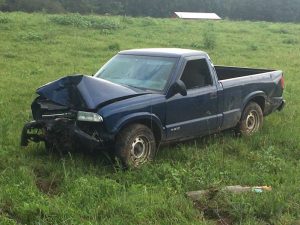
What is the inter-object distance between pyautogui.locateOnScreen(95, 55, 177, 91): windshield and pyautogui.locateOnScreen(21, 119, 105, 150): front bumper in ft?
4.20

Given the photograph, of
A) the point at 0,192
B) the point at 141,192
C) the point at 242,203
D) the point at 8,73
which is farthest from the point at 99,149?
the point at 8,73

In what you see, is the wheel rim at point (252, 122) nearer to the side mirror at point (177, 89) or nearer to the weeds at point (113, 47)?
the side mirror at point (177, 89)

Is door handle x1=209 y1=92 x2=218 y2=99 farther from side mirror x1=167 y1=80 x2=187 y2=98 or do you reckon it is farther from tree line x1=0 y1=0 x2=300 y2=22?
tree line x1=0 y1=0 x2=300 y2=22

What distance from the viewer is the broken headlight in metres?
6.50

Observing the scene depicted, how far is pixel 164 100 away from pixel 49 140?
64.4 inches

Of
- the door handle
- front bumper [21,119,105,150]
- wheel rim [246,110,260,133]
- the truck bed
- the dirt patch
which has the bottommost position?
the dirt patch

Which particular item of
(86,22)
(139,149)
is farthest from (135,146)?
(86,22)

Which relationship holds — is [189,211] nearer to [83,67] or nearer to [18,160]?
[18,160]

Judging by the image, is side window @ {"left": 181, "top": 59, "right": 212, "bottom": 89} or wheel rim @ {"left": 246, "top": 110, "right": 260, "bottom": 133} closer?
side window @ {"left": 181, "top": 59, "right": 212, "bottom": 89}

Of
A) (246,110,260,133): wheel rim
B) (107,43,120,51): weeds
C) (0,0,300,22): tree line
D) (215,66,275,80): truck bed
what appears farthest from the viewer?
(0,0,300,22): tree line

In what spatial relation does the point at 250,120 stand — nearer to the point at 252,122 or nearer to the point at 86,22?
the point at 252,122

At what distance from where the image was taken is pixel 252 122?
913cm

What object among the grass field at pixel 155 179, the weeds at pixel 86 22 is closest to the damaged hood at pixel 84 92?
the grass field at pixel 155 179

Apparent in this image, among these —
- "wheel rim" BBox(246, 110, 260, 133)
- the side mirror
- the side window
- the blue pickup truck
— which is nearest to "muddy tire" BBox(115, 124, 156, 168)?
the blue pickup truck
